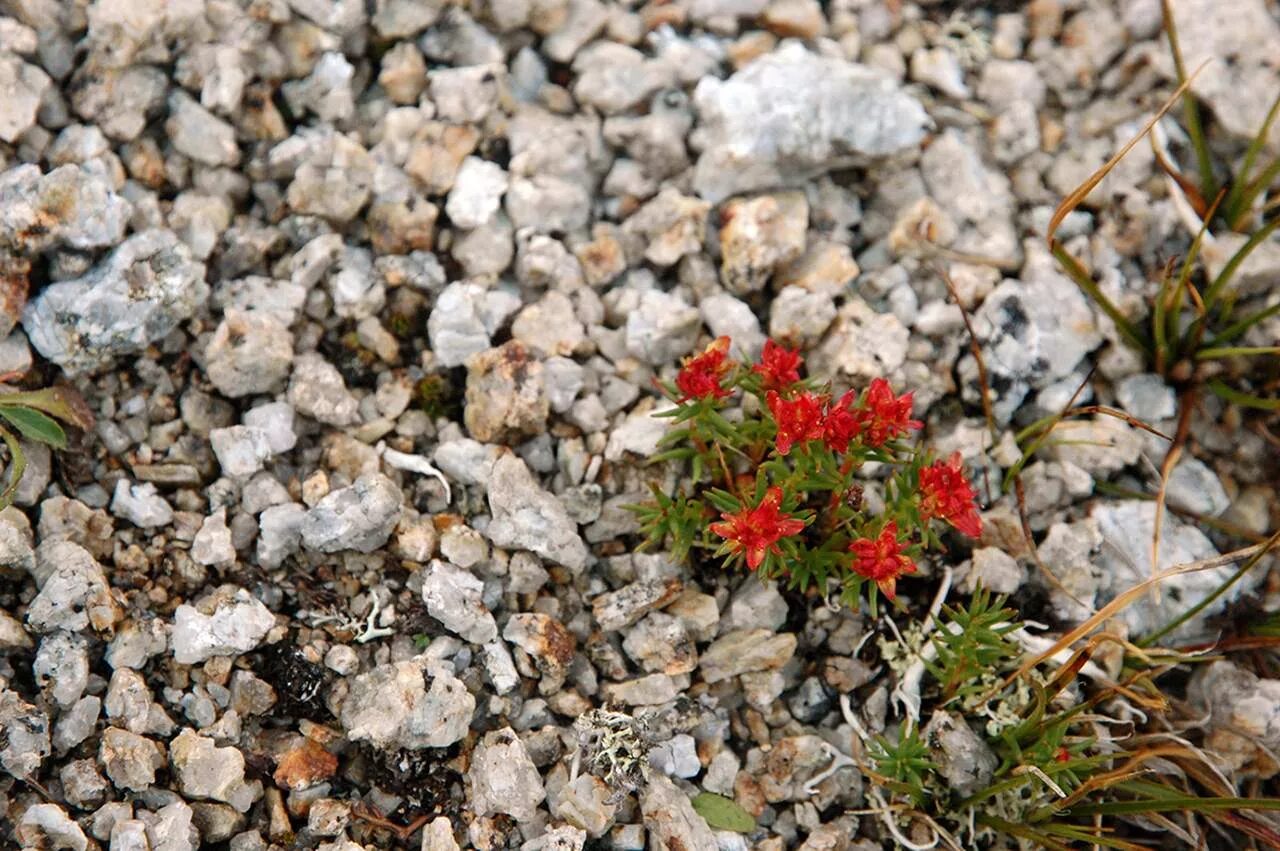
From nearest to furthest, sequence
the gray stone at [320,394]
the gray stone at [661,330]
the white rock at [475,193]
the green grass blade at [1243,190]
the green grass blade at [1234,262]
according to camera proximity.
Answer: the gray stone at [320,394] → the green grass blade at [1234,262] → the gray stone at [661,330] → the white rock at [475,193] → the green grass blade at [1243,190]

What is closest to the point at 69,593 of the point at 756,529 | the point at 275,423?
the point at 275,423

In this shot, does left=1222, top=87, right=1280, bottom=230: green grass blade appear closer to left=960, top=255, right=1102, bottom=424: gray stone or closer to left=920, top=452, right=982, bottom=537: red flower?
left=960, top=255, right=1102, bottom=424: gray stone

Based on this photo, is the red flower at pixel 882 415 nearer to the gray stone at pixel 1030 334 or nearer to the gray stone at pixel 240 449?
the gray stone at pixel 1030 334

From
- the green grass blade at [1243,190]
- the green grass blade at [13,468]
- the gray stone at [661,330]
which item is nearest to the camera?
the green grass blade at [13,468]

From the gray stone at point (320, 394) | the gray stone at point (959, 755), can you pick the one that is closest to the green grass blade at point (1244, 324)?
the gray stone at point (959, 755)

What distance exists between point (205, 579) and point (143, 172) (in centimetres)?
141

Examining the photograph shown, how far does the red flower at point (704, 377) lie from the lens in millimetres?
3102

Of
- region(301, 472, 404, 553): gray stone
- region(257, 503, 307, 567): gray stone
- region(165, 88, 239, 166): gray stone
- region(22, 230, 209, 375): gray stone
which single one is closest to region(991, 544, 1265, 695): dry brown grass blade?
region(301, 472, 404, 553): gray stone

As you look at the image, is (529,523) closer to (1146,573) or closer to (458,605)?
(458,605)

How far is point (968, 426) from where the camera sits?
3670 mm

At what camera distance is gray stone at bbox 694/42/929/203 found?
12.5 ft

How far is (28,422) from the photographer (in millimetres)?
3064

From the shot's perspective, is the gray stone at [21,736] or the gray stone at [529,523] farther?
the gray stone at [529,523]

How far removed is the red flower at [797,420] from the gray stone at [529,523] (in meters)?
0.75
